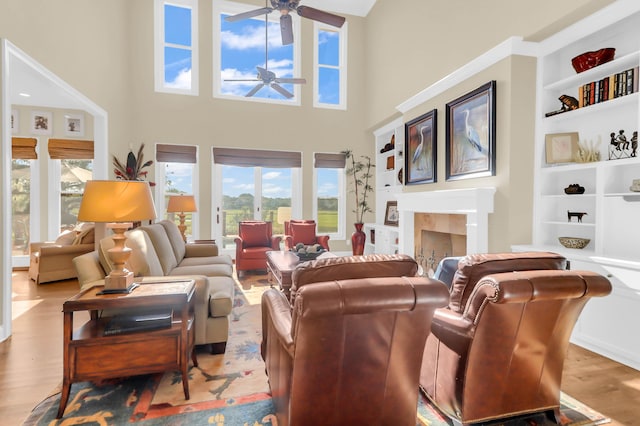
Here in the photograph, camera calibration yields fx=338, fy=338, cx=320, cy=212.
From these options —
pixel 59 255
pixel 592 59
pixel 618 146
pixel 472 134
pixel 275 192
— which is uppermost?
pixel 592 59

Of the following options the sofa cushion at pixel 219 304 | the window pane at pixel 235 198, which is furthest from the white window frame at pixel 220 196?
the sofa cushion at pixel 219 304

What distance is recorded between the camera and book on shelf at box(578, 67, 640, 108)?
110 inches

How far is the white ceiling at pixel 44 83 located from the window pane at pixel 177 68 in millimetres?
1742

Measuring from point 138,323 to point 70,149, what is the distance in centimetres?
558

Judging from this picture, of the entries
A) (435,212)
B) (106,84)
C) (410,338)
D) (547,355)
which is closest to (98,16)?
(106,84)

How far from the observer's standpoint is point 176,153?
6.62m

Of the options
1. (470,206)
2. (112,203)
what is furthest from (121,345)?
(470,206)

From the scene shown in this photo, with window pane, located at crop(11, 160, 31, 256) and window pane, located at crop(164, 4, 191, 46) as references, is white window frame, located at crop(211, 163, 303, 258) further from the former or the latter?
window pane, located at crop(11, 160, 31, 256)

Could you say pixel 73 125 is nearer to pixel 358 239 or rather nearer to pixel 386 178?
pixel 358 239

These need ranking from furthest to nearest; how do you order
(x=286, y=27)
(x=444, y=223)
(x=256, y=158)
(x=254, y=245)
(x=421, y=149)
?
(x=256, y=158) < (x=254, y=245) < (x=421, y=149) < (x=444, y=223) < (x=286, y=27)

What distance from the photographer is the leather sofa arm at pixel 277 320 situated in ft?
4.74

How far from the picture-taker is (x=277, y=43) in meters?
7.31

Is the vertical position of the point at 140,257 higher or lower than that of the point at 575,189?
lower

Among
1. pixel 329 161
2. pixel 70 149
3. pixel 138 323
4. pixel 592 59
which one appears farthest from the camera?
pixel 329 161
